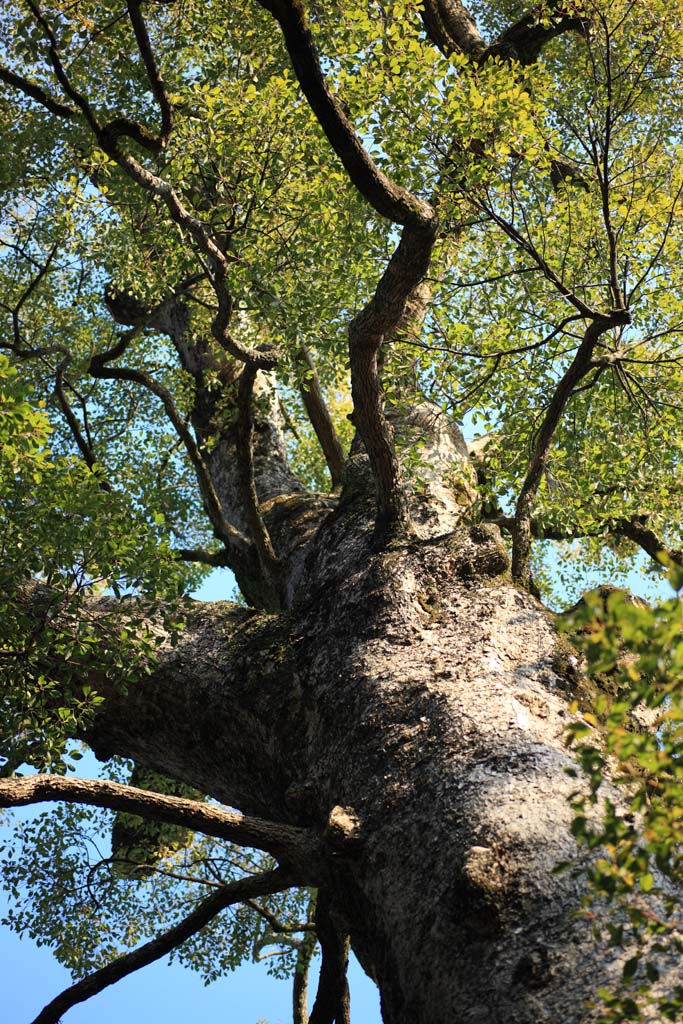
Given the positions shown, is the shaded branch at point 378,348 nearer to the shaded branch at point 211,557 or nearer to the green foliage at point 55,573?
the green foliage at point 55,573

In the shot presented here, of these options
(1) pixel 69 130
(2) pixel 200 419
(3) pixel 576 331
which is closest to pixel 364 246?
(2) pixel 200 419

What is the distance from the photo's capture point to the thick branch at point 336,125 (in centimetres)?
594

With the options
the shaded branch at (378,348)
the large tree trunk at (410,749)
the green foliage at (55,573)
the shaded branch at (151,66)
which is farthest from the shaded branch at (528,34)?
the green foliage at (55,573)

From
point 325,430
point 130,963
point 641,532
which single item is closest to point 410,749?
point 130,963

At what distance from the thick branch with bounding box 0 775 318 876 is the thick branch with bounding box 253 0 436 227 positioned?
3.85 metres

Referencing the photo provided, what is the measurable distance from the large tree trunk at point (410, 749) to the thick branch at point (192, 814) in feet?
0.55

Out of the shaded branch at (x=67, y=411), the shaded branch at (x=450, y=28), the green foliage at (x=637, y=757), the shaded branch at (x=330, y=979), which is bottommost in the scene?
the green foliage at (x=637, y=757)

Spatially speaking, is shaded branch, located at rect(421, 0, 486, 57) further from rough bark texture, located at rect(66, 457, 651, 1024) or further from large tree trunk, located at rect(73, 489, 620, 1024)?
large tree trunk, located at rect(73, 489, 620, 1024)

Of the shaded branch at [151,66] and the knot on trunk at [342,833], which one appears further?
the shaded branch at [151,66]

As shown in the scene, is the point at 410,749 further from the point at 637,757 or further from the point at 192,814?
the point at 637,757

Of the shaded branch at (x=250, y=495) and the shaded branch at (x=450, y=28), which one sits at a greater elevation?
the shaded branch at (x=450, y=28)

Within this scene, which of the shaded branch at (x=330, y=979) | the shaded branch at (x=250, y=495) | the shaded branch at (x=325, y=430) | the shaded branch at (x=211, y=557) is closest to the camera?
the shaded branch at (x=330, y=979)

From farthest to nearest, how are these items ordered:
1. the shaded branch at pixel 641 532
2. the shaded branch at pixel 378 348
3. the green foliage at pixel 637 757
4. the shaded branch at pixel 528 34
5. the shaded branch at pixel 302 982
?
the shaded branch at pixel 528 34, the shaded branch at pixel 641 532, the shaded branch at pixel 302 982, the shaded branch at pixel 378 348, the green foliage at pixel 637 757

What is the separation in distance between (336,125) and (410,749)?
385cm
